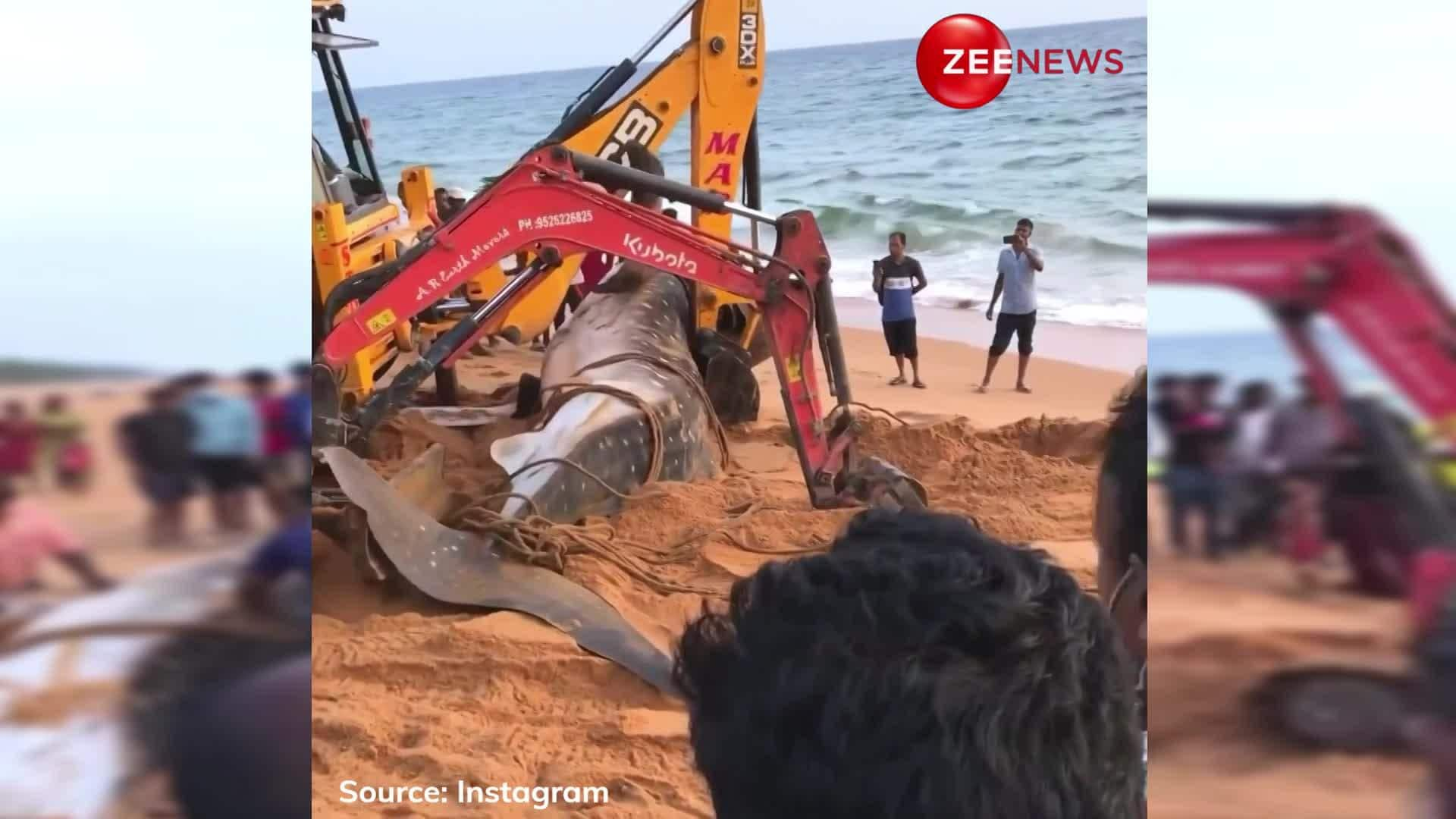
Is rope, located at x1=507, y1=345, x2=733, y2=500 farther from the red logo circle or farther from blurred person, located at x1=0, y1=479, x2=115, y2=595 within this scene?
blurred person, located at x1=0, y1=479, x2=115, y2=595

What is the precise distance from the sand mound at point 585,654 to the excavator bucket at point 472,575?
0.08 feet

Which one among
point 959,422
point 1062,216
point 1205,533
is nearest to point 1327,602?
point 1205,533

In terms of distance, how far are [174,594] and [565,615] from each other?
99cm

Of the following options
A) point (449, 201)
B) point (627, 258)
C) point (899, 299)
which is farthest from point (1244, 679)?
point (449, 201)

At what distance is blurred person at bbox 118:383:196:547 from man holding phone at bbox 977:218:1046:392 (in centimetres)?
108

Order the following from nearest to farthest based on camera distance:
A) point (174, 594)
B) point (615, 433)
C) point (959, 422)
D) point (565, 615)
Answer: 1. point (174, 594)
2. point (565, 615)
3. point (959, 422)
4. point (615, 433)

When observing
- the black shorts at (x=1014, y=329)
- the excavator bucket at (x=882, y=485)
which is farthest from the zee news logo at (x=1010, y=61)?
the excavator bucket at (x=882, y=485)

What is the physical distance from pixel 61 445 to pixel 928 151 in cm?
103

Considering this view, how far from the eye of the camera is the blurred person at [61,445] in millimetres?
724

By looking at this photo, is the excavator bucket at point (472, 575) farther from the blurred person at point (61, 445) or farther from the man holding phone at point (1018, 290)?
the blurred person at point (61, 445)

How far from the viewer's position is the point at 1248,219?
73 centimetres

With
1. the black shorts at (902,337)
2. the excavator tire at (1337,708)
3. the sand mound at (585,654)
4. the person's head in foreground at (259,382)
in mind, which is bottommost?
the sand mound at (585,654)

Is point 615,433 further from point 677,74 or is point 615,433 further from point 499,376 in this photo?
point 677,74

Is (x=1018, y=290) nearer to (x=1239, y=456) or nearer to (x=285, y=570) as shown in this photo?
(x=1239, y=456)
